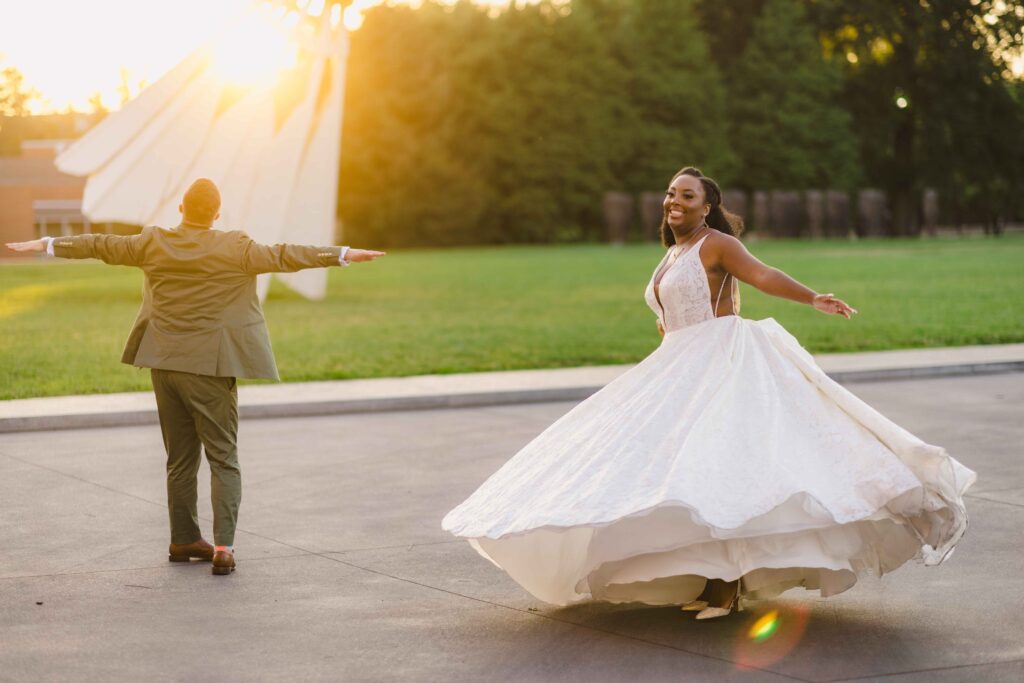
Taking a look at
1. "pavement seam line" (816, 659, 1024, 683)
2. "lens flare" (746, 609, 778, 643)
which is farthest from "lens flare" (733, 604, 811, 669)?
"pavement seam line" (816, 659, 1024, 683)

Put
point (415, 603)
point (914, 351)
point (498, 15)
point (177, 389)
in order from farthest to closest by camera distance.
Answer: point (498, 15) < point (914, 351) < point (177, 389) < point (415, 603)

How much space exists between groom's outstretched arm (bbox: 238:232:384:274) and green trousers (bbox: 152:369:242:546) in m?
0.61

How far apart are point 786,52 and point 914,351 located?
63509 millimetres

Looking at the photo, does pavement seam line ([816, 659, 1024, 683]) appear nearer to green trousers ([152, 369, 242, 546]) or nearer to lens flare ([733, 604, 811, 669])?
lens flare ([733, 604, 811, 669])

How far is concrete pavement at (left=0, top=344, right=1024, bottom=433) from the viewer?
42.6 feet

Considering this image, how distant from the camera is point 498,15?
7875cm

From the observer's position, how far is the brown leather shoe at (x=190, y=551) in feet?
24.4

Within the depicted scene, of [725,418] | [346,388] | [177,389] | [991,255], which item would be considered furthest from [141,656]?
[991,255]

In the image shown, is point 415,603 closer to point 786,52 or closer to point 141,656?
point 141,656

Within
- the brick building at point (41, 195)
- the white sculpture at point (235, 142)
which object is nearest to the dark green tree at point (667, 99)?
the brick building at point (41, 195)

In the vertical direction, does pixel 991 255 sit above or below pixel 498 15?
below

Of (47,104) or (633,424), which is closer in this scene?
(633,424)

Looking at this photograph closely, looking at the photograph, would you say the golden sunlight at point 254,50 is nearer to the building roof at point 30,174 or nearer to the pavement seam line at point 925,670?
the building roof at point 30,174

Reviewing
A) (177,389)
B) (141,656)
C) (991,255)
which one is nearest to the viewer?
(141,656)
